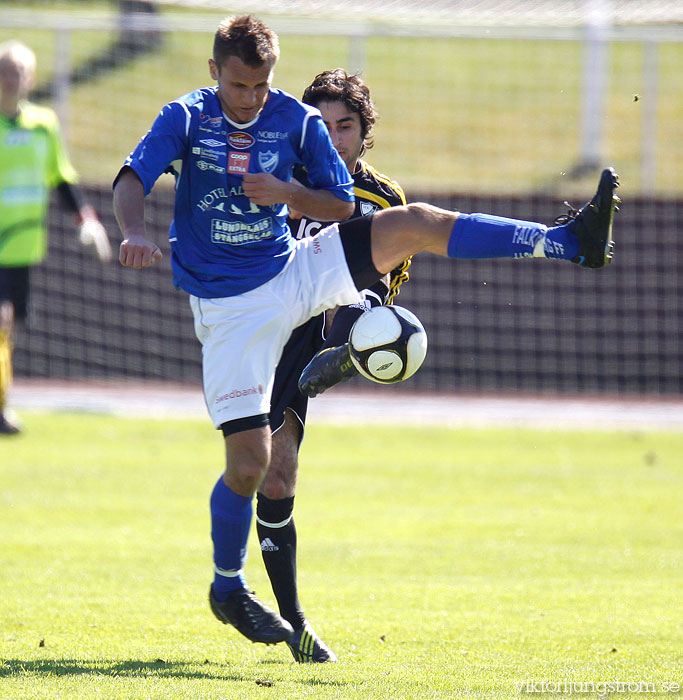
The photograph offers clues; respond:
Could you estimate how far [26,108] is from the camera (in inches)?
447

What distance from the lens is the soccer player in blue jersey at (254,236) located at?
461 centimetres

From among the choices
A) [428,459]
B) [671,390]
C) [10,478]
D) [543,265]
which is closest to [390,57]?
[543,265]

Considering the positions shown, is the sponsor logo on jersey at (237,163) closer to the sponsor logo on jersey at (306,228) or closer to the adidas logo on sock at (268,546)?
the sponsor logo on jersey at (306,228)

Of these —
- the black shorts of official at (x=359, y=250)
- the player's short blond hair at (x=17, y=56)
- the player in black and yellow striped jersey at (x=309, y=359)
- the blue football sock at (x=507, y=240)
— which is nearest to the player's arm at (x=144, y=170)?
the black shorts of official at (x=359, y=250)

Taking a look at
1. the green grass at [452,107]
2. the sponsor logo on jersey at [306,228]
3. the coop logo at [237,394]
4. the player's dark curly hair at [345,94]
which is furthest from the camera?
the green grass at [452,107]

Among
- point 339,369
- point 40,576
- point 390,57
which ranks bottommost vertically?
point 40,576

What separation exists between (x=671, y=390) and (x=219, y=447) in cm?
606

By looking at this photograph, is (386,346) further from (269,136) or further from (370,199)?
(370,199)

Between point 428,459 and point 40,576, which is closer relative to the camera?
point 40,576

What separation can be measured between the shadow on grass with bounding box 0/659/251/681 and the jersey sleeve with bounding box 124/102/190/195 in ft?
5.96

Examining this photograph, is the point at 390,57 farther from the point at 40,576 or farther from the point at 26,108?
the point at 40,576

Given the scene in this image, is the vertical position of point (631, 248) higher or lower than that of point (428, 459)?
higher

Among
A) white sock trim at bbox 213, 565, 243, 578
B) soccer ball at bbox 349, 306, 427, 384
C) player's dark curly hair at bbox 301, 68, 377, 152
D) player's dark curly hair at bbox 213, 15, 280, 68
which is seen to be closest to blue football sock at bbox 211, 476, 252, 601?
white sock trim at bbox 213, 565, 243, 578

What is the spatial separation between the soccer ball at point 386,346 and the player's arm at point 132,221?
914 mm
